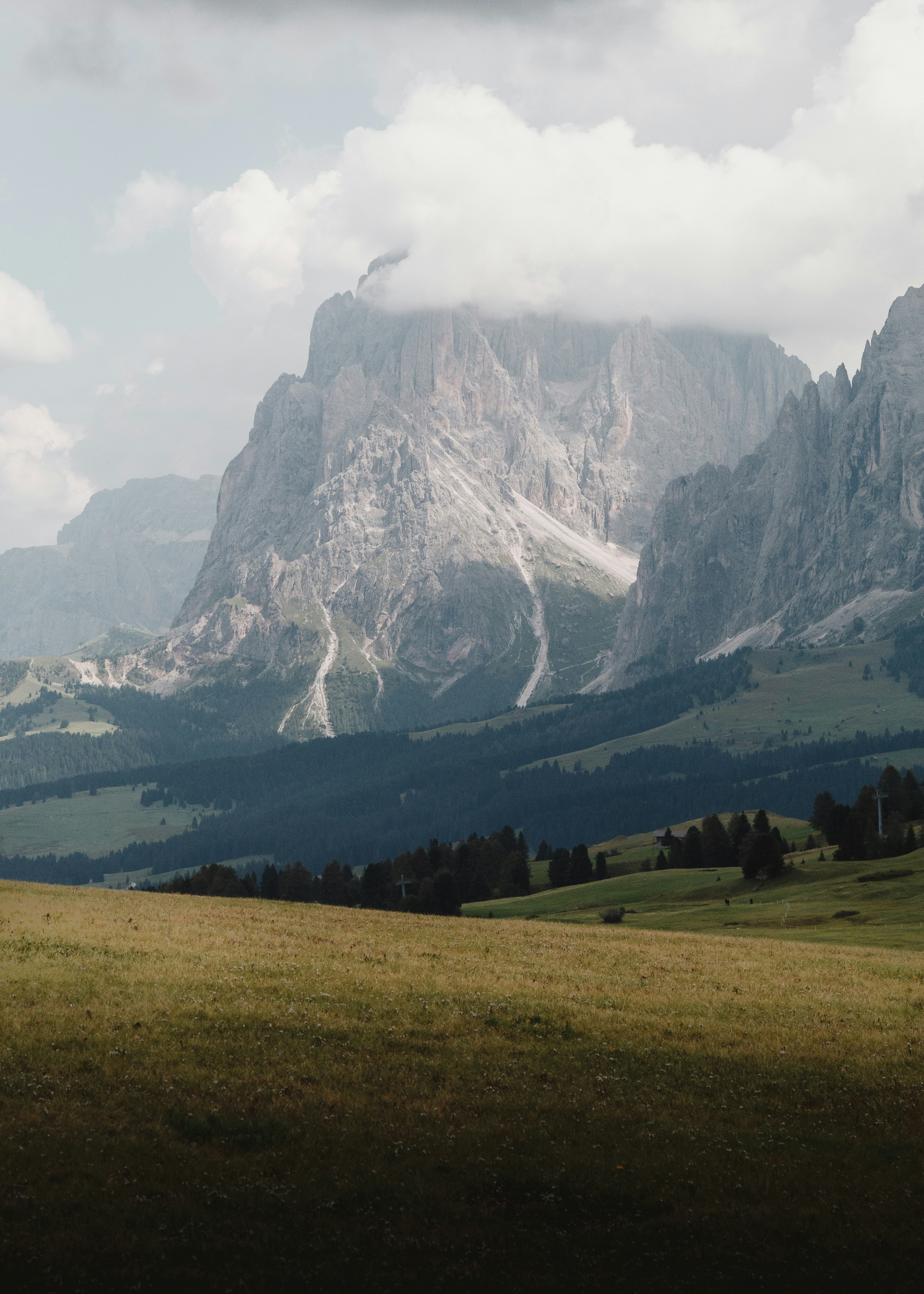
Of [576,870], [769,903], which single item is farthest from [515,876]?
[769,903]

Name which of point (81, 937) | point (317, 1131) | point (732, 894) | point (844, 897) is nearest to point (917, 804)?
point (732, 894)

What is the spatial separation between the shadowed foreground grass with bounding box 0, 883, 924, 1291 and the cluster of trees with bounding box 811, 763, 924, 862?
92.3 meters

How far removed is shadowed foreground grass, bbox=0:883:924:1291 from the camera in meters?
20.2

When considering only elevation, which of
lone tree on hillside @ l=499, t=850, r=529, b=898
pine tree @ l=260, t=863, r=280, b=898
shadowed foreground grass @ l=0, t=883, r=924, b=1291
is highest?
shadowed foreground grass @ l=0, t=883, r=924, b=1291

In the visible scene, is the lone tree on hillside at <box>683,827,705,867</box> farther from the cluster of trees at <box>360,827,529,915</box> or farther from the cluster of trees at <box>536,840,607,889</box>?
the cluster of trees at <box>360,827,529,915</box>

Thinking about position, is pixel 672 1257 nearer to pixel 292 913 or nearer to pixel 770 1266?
pixel 770 1266

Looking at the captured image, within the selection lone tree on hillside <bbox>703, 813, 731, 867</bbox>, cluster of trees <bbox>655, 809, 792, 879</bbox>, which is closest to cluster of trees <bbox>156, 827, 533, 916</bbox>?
cluster of trees <bbox>655, 809, 792, 879</bbox>

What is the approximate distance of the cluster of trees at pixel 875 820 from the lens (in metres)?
128

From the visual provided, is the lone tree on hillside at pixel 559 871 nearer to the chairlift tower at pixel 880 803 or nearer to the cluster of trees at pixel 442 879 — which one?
the cluster of trees at pixel 442 879

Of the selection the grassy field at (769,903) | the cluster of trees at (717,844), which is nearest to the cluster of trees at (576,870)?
the cluster of trees at (717,844)

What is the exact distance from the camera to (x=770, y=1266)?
20422 millimetres

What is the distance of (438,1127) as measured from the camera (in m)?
25.3

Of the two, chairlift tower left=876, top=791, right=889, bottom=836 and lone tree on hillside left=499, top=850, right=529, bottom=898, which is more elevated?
chairlift tower left=876, top=791, right=889, bottom=836

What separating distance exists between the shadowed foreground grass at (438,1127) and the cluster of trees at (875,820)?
92280 millimetres
